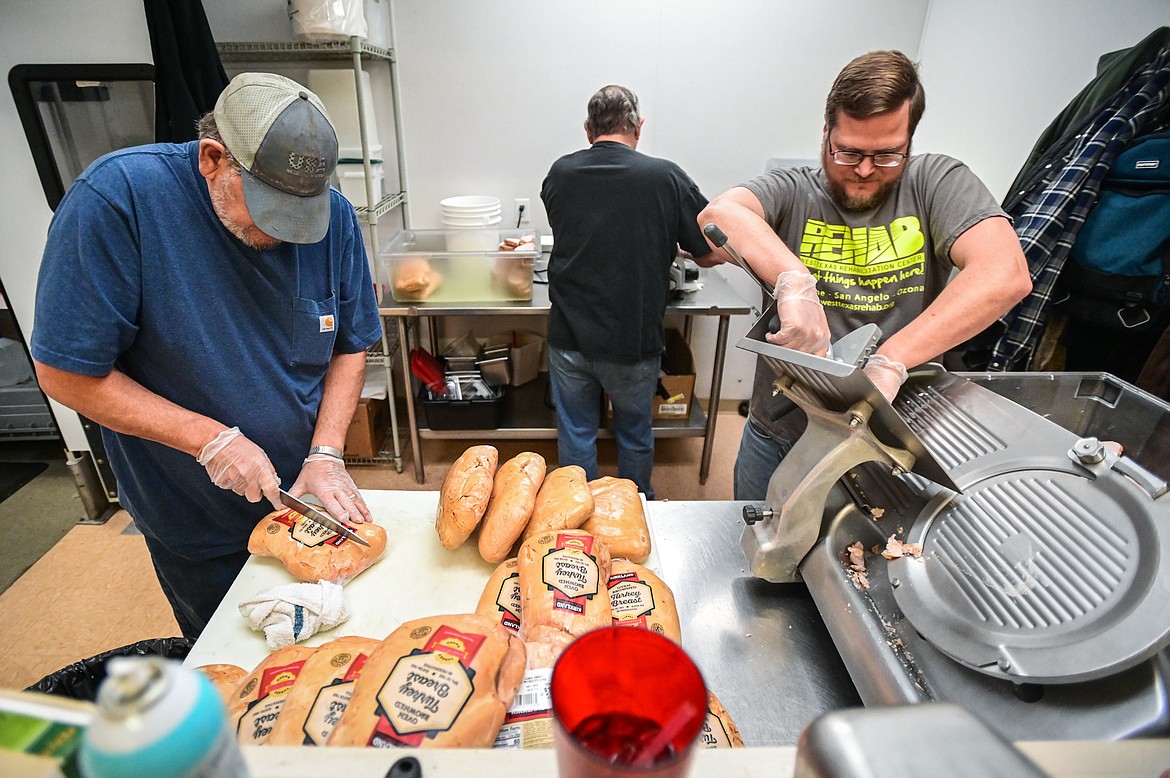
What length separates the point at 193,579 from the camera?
135 centimetres

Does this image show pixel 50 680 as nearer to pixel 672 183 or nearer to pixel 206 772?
pixel 206 772

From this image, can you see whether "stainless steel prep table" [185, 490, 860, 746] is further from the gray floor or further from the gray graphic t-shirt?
the gray floor

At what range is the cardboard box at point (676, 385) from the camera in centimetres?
285

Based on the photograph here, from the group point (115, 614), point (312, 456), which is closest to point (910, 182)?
point (312, 456)

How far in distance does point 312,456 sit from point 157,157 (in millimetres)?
650

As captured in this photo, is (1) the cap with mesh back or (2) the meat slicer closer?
(2) the meat slicer

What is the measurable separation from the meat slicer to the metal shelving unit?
1.74m

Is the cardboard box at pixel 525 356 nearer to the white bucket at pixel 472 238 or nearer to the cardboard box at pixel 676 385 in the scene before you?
the white bucket at pixel 472 238

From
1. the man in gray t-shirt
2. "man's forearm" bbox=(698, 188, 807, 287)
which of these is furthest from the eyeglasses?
"man's forearm" bbox=(698, 188, 807, 287)

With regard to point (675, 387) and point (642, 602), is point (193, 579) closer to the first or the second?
point (642, 602)

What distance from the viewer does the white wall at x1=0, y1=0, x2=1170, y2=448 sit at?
7.93 feet

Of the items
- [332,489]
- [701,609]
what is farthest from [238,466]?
[701,609]

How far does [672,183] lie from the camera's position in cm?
208

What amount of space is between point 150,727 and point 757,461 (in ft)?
4.97
